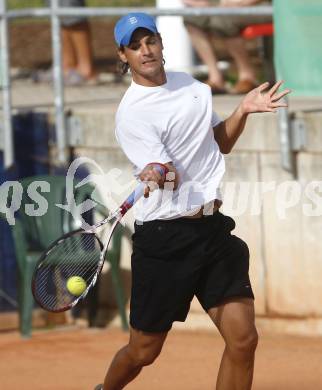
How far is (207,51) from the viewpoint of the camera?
10.3 metres

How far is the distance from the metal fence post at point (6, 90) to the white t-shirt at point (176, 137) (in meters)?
3.13

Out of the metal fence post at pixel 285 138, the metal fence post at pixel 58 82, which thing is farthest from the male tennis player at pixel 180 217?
the metal fence post at pixel 58 82

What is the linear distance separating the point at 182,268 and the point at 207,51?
448cm

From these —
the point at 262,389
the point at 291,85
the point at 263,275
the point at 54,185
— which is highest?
the point at 291,85

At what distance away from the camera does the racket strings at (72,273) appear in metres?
6.36

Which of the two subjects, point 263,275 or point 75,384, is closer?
point 75,384

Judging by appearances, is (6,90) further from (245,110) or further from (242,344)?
(242,344)

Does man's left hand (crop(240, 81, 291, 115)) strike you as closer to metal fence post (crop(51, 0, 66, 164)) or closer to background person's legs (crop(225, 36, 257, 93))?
metal fence post (crop(51, 0, 66, 164))

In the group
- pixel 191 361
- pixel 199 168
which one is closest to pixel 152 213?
pixel 199 168

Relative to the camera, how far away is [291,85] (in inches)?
330

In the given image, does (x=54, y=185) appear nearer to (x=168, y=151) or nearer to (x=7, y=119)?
(x=7, y=119)

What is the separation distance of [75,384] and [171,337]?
49.5 inches

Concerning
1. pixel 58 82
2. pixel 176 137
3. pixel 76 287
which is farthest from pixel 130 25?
pixel 58 82

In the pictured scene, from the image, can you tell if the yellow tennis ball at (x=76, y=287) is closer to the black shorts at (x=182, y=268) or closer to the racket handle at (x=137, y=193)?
the black shorts at (x=182, y=268)
